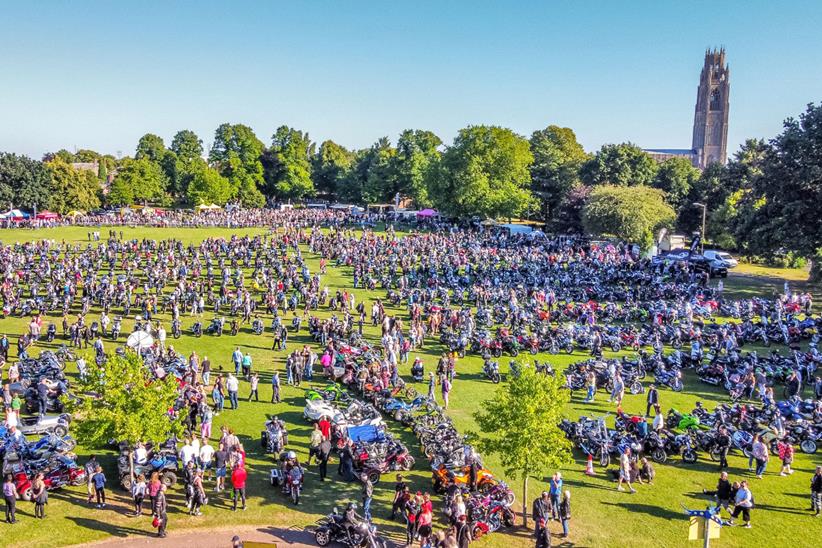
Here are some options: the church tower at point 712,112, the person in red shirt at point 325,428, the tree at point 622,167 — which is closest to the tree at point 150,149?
the tree at point 622,167

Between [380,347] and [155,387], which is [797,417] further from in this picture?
[155,387]

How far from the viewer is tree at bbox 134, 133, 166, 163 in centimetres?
10706

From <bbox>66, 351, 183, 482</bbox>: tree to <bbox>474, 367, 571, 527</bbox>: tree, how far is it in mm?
7240

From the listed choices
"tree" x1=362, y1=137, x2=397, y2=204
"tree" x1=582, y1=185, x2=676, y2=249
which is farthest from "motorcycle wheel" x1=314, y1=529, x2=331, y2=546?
"tree" x1=362, y1=137, x2=397, y2=204

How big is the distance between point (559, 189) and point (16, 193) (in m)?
62.4

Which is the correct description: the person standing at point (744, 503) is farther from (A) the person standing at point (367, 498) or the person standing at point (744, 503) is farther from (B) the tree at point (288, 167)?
(B) the tree at point (288, 167)

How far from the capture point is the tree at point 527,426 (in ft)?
44.3

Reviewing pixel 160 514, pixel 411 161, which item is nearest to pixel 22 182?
pixel 411 161

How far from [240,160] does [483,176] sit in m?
48.4

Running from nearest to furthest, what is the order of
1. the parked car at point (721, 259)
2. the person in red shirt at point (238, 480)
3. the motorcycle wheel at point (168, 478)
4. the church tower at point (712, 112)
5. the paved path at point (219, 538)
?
the paved path at point (219, 538), the person in red shirt at point (238, 480), the motorcycle wheel at point (168, 478), the parked car at point (721, 259), the church tower at point (712, 112)

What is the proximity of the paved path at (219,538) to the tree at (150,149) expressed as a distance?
10251cm

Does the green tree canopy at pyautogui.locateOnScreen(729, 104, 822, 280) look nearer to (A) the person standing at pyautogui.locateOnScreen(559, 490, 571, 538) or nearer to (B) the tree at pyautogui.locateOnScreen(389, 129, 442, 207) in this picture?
(A) the person standing at pyautogui.locateOnScreen(559, 490, 571, 538)

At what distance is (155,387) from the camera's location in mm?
14750

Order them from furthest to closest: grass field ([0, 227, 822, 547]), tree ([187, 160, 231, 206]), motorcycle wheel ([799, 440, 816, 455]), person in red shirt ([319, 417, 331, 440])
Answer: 1. tree ([187, 160, 231, 206])
2. motorcycle wheel ([799, 440, 816, 455])
3. person in red shirt ([319, 417, 331, 440])
4. grass field ([0, 227, 822, 547])
